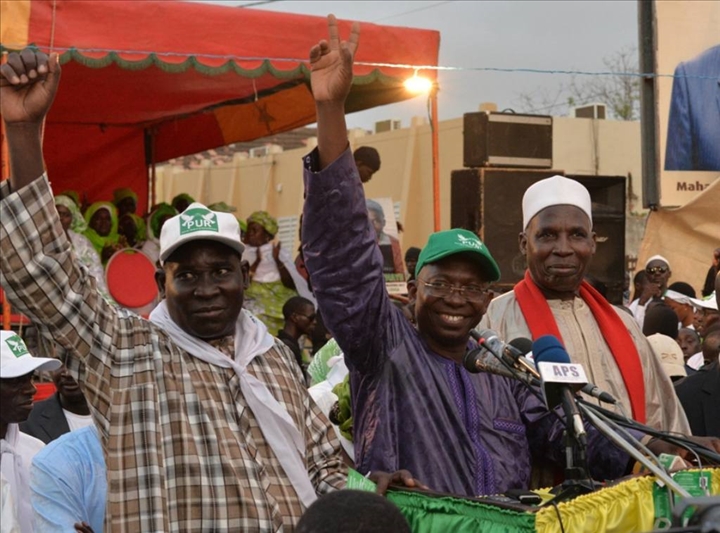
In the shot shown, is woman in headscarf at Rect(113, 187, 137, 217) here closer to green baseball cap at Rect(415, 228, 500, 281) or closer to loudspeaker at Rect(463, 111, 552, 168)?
loudspeaker at Rect(463, 111, 552, 168)

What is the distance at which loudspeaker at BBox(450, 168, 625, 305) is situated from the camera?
12633 mm

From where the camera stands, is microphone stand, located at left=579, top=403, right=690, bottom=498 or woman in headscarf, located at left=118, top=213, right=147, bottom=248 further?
woman in headscarf, located at left=118, top=213, right=147, bottom=248

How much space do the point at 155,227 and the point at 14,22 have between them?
3.96 metres

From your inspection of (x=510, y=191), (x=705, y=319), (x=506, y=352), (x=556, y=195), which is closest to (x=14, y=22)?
(x=510, y=191)

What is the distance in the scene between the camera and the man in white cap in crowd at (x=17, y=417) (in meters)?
5.68

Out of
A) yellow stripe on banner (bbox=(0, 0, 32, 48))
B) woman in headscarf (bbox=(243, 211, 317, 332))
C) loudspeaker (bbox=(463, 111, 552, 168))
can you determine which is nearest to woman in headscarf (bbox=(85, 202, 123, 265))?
woman in headscarf (bbox=(243, 211, 317, 332))

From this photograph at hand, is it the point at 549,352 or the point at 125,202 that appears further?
the point at 125,202

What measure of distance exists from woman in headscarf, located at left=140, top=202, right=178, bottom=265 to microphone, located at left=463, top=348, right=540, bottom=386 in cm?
982

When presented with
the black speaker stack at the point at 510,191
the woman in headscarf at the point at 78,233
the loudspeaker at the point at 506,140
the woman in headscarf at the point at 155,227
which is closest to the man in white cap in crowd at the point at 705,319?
the black speaker stack at the point at 510,191

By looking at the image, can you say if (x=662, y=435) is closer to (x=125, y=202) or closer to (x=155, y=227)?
(x=155, y=227)

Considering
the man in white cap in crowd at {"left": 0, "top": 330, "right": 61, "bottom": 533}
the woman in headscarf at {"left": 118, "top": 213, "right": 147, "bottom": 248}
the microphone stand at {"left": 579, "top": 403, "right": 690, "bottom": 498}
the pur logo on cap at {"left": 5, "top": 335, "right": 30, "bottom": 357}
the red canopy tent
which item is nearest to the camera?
the microphone stand at {"left": 579, "top": 403, "right": 690, "bottom": 498}

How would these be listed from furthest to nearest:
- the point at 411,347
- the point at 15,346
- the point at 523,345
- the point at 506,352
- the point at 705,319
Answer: the point at 705,319
the point at 15,346
the point at 411,347
the point at 523,345
the point at 506,352

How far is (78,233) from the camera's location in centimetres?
1223

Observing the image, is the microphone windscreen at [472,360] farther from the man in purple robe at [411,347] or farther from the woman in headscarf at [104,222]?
the woman in headscarf at [104,222]
